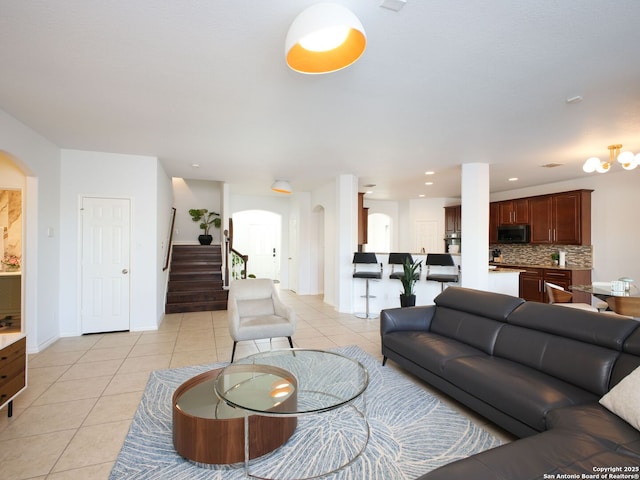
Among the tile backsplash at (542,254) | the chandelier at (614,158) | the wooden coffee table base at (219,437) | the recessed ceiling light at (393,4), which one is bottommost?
the wooden coffee table base at (219,437)

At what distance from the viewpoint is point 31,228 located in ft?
12.3

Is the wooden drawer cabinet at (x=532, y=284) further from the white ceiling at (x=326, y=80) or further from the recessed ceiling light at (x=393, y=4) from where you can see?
the recessed ceiling light at (x=393, y=4)

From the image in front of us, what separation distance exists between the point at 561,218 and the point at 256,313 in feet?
20.7

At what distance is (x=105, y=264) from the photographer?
4.62m

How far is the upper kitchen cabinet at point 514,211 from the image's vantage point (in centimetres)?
689

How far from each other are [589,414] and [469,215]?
3835 millimetres

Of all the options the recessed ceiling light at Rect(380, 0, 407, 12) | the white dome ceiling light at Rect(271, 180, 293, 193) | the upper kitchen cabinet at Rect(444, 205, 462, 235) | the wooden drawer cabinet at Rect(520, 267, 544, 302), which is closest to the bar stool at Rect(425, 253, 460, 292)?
the wooden drawer cabinet at Rect(520, 267, 544, 302)

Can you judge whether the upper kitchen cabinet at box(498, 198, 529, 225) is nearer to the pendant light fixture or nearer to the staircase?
the staircase

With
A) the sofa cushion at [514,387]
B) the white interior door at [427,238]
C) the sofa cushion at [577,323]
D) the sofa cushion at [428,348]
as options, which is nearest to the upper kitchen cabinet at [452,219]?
the white interior door at [427,238]

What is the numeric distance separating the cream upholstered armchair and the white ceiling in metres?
1.95

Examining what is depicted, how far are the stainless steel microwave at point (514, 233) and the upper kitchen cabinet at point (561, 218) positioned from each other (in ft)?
0.36

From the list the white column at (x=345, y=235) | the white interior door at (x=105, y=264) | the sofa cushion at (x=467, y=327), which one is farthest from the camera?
the white column at (x=345, y=235)

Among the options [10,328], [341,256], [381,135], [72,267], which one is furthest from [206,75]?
[10,328]

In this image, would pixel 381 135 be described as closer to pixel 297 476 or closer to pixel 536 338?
pixel 536 338
